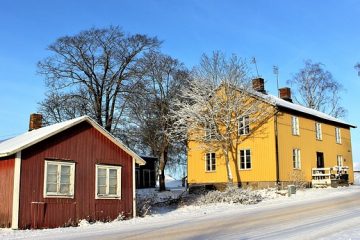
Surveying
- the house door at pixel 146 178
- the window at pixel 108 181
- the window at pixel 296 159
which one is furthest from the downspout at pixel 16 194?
the house door at pixel 146 178

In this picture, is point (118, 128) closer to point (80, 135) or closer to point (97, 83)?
point (97, 83)

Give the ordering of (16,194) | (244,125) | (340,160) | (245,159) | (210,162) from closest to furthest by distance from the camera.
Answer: (16,194) < (244,125) < (245,159) < (210,162) < (340,160)

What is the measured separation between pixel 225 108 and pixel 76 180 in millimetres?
15409

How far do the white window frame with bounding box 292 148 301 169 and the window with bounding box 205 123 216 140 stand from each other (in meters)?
6.09

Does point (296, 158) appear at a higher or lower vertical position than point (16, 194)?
higher

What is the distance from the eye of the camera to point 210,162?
36.2 m

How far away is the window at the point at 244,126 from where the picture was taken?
33.9 metres

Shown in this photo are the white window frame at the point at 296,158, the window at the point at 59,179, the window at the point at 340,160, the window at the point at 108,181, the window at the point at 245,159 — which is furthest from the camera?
the window at the point at 340,160

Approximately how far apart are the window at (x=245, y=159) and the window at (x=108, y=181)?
47.4 feet

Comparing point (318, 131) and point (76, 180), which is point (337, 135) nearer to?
point (318, 131)

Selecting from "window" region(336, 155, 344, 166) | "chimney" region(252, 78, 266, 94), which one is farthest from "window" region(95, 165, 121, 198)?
"window" region(336, 155, 344, 166)

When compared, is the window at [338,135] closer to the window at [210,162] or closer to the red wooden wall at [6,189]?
the window at [210,162]

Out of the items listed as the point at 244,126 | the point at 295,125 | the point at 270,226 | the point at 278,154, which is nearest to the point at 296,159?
the point at 295,125

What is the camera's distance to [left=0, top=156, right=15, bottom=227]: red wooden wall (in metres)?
17.8
